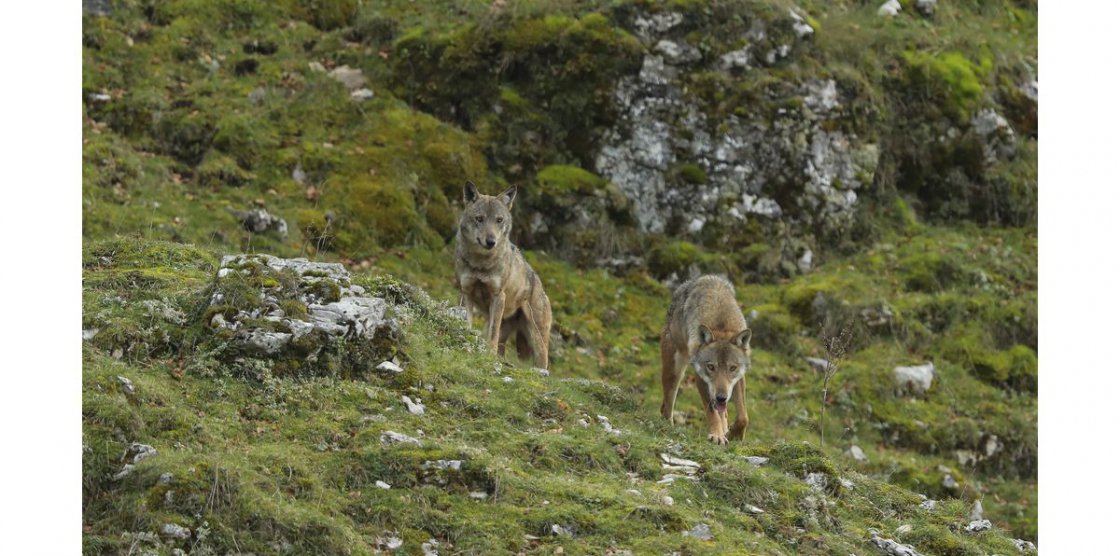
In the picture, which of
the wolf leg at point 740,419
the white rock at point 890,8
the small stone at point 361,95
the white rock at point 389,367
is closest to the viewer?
the white rock at point 389,367

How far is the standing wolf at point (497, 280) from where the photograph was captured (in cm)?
1495

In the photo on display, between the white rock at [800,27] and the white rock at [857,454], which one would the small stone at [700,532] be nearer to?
the white rock at [857,454]

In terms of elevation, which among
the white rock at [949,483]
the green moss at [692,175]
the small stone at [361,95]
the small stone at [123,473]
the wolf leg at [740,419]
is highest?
the small stone at [361,95]

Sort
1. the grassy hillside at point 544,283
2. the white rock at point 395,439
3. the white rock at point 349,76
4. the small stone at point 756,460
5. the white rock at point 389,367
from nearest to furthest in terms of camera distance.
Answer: the grassy hillside at point 544,283 → the white rock at point 395,439 → the white rock at point 389,367 → the small stone at point 756,460 → the white rock at point 349,76

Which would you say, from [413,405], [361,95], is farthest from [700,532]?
[361,95]

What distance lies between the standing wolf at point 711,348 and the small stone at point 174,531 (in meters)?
6.13

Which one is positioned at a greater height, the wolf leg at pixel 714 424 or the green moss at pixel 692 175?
the green moss at pixel 692 175

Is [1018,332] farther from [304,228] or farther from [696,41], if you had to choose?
[304,228]

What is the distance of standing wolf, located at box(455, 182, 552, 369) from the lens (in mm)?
14953

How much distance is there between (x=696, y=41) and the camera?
22688mm

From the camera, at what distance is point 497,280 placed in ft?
49.1

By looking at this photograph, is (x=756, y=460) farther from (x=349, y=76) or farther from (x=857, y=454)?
(x=349, y=76)

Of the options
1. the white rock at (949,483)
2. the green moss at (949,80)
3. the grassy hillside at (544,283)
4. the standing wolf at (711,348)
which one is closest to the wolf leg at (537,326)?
the grassy hillside at (544,283)

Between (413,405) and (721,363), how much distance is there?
158 inches
